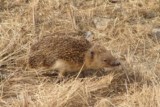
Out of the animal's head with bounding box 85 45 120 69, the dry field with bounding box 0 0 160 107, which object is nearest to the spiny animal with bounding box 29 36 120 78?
the animal's head with bounding box 85 45 120 69

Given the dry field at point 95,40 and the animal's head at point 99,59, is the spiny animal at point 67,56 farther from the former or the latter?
the dry field at point 95,40

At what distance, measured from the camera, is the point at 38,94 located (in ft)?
15.7

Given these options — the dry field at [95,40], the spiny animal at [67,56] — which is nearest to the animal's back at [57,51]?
the spiny animal at [67,56]

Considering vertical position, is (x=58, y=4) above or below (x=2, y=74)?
above

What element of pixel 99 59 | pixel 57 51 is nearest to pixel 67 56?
pixel 57 51

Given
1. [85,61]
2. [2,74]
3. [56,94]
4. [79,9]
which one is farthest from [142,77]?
[79,9]

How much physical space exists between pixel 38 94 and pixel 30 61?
68 centimetres

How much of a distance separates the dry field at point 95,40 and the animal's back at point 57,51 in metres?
0.13

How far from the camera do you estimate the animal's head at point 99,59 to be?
17.3 ft

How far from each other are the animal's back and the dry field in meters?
0.13

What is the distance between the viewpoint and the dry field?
15.4 feet

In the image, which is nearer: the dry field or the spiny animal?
the dry field

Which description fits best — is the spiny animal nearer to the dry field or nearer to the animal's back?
the animal's back

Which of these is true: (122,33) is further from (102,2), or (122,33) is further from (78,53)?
(78,53)
